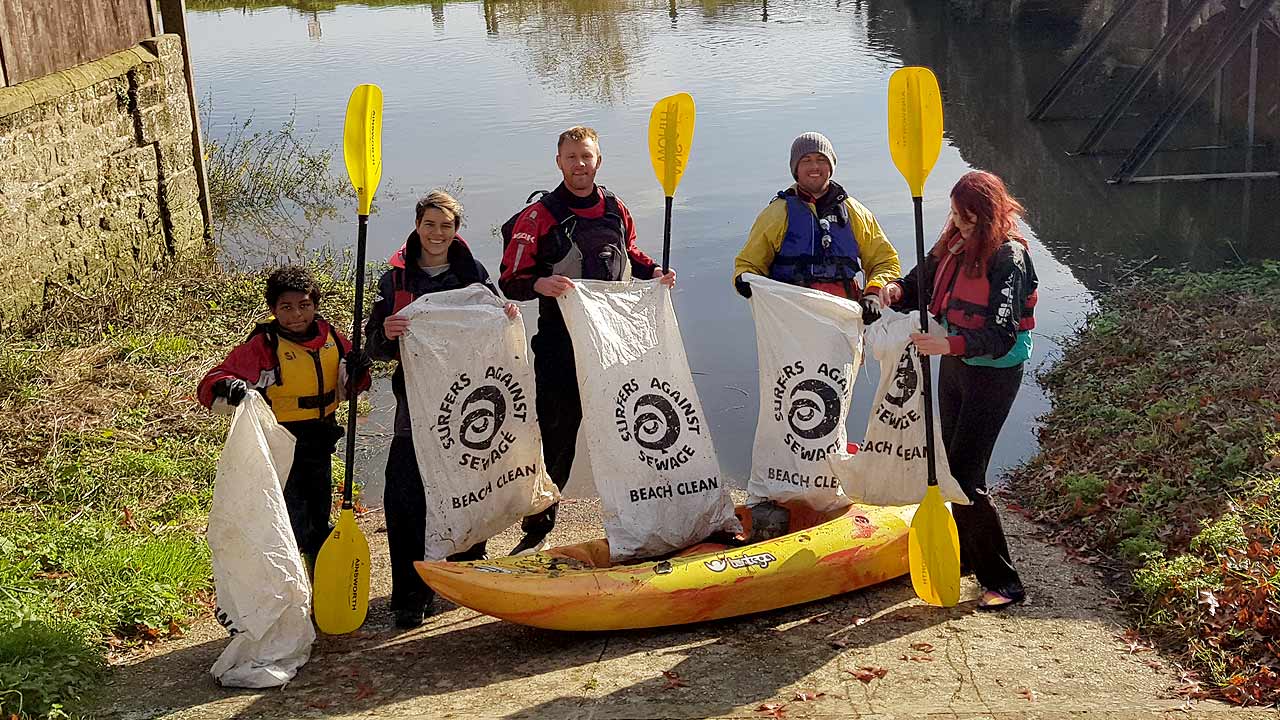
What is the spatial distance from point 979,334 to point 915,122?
0.95 meters

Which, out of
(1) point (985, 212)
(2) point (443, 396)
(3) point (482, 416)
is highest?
(1) point (985, 212)

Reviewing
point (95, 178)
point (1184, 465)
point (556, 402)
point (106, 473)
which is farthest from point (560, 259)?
point (95, 178)

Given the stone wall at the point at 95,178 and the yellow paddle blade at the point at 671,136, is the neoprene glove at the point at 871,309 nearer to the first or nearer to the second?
the yellow paddle blade at the point at 671,136

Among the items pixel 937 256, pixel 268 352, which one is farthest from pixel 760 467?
pixel 268 352

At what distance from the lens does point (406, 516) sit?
5.01 m

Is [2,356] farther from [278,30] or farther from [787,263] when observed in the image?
[278,30]

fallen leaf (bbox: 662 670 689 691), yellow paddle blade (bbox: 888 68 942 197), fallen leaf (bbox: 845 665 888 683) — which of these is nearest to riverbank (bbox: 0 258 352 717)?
fallen leaf (bbox: 662 670 689 691)

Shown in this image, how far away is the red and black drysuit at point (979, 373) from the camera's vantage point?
457 centimetres

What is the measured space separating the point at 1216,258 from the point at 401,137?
9.62 meters

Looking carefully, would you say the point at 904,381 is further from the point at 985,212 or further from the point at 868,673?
the point at 868,673

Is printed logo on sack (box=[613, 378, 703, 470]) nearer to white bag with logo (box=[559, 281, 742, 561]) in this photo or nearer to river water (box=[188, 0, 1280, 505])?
white bag with logo (box=[559, 281, 742, 561])

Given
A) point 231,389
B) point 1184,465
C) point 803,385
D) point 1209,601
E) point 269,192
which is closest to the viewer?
point 231,389

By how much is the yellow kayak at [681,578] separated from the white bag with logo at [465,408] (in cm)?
29

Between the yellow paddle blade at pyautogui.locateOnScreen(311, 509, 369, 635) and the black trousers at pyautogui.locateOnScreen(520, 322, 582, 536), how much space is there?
902 millimetres
